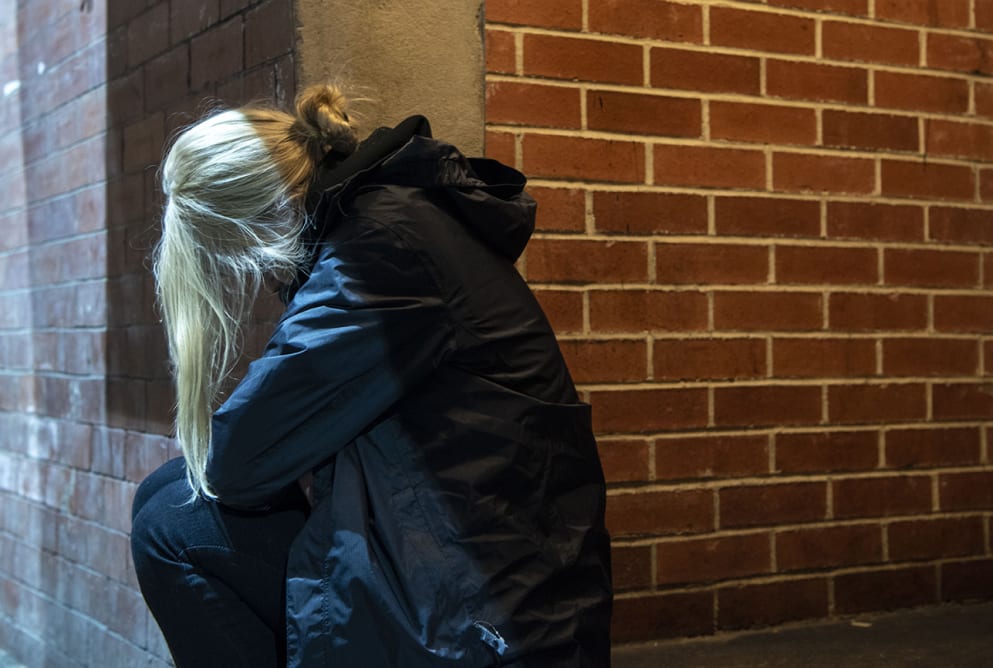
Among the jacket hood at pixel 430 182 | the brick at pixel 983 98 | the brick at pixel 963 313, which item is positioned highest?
the brick at pixel 983 98

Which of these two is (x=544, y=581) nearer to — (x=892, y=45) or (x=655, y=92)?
(x=655, y=92)

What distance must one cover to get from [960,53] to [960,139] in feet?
0.76

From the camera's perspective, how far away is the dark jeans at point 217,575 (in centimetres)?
206

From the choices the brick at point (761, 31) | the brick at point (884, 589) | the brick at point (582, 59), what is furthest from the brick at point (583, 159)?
the brick at point (884, 589)

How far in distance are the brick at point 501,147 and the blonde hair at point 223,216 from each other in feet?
1.77

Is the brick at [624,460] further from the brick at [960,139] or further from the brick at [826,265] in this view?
the brick at [960,139]

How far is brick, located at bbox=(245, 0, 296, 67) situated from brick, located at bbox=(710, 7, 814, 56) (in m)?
1.05

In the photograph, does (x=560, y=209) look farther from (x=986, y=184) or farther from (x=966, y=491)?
(x=966, y=491)

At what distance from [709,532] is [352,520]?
49.0 inches

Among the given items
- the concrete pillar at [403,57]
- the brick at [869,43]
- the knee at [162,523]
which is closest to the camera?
the knee at [162,523]

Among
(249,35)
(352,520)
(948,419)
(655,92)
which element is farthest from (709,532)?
(249,35)

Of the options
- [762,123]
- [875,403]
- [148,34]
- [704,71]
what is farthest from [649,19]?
[148,34]

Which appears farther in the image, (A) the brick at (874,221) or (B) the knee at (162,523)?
(A) the brick at (874,221)

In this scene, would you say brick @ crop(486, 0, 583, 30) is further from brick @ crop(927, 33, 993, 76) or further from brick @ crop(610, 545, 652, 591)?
brick @ crop(610, 545, 652, 591)
